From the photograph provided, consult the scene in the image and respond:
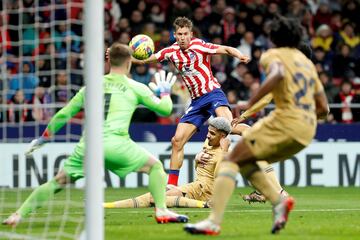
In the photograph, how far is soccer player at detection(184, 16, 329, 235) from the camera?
918 centimetres

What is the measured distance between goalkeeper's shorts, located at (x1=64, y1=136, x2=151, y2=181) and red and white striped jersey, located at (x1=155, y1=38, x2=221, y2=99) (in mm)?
5056

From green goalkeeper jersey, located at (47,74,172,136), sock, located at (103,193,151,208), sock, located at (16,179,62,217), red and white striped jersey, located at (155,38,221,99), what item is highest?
green goalkeeper jersey, located at (47,74,172,136)

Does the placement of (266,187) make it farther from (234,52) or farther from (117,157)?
(234,52)

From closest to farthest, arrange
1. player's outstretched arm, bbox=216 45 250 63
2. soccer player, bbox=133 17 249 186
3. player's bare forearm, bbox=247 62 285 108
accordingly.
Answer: player's bare forearm, bbox=247 62 285 108 < player's outstretched arm, bbox=216 45 250 63 < soccer player, bbox=133 17 249 186

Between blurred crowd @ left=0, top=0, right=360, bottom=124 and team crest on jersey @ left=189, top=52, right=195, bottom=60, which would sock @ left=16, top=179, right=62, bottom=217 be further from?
blurred crowd @ left=0, top=0, right=360, bottom=124

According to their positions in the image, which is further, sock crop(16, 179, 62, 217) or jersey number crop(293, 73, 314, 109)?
sock crop(16, 179, 62, 217)

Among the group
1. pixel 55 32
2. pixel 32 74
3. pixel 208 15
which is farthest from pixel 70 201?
pixel 208 15

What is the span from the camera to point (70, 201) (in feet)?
49.4

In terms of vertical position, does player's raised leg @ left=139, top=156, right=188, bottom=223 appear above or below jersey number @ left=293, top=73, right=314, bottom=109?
below

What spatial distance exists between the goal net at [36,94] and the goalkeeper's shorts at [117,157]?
0.89 meters

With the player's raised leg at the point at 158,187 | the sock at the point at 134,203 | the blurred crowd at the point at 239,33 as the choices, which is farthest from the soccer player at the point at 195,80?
the player's raised leg at the point at 158,187

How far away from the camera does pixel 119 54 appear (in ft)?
34.1

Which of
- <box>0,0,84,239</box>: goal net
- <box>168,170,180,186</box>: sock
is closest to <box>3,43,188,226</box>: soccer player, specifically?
<box>0,0,84,239</box>: goal net

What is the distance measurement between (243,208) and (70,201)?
2.90 m
